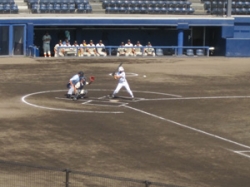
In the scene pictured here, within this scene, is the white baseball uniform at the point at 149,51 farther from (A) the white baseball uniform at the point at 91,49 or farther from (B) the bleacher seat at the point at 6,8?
(B) the bleacher seat at the point at 6,8

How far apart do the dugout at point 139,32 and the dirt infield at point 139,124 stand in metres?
6.17

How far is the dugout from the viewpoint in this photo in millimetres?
44094

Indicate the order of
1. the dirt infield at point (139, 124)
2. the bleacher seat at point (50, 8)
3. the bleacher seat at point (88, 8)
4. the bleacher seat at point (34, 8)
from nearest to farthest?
the dirt infield at point (139, 124), the bleacher seat at point (34, 8), the bleacher seat at point (50, 8), the bleacher seat at point (88, 8)

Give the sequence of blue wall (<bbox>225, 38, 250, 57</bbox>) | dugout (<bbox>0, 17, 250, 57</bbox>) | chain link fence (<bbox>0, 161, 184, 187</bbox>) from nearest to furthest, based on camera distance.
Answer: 1. chain link fence (<bbox>0, 161, 184, 187</bbox>)
2. dugout (<bbox>0, 17, 250, 57</bbox>)
3. blue wall (<bbox>225, 38, 250, 57</bbox>)

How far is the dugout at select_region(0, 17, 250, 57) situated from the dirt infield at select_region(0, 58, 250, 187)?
6.17 meters

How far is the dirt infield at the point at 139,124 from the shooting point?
17969 millimetres

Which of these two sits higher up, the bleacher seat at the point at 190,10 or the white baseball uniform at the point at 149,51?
the bleacher seat at the point at 190,10

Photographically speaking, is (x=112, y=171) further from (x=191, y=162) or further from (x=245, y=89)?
(x=245, y=89)

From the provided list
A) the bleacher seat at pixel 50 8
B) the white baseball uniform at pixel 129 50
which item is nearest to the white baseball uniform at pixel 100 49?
the white baseball uniform at pixel 129 50

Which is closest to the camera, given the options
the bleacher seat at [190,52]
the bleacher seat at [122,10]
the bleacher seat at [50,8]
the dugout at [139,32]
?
the dugout at [139,32]

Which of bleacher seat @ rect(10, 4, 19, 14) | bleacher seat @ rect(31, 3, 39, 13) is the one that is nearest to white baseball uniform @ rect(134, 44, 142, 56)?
bleacher seat @ rect(31, 3, 39, 13)

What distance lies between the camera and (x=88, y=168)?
17.5m

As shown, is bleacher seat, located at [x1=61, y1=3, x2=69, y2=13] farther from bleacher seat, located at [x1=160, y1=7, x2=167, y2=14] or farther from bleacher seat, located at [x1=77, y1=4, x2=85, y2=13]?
bleacher seat, located at [x1=160, y1=7, x2=167, y2=14]

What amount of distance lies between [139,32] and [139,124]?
83.9ft
